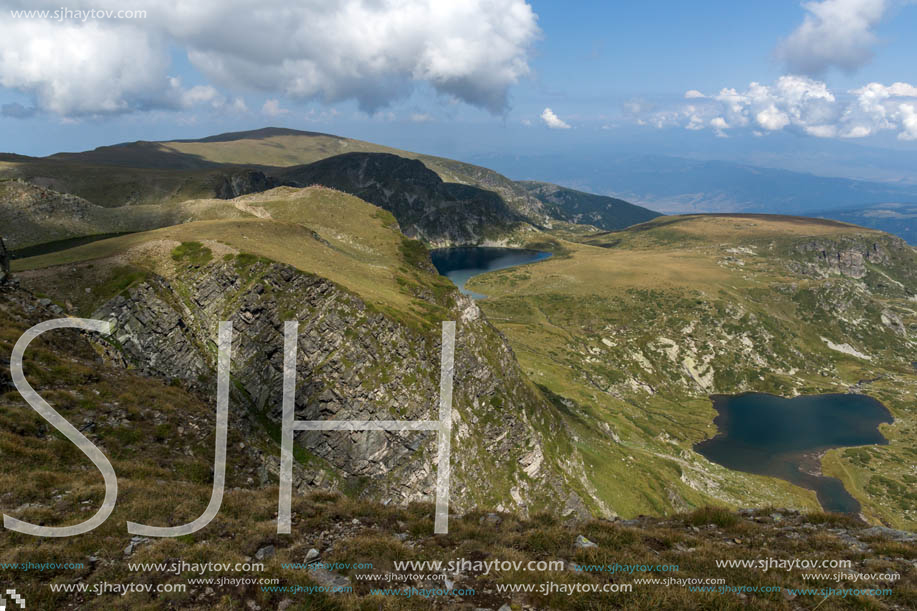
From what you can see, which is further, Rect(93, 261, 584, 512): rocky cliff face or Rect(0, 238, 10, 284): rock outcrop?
Rect(93, 261, 584, 512): rocky cliff face

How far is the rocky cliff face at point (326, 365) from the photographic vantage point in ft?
140

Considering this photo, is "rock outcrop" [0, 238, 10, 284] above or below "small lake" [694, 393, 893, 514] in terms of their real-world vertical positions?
above

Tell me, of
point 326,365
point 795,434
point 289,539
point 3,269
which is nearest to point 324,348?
point 326,365

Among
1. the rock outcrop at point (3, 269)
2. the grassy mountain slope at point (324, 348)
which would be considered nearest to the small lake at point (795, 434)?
the grassy mountain slope at point (324, 348)

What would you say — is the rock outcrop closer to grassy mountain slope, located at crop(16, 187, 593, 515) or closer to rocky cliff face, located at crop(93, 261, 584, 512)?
grassy mountain slope, located at crop(16, 187, 593, 515)

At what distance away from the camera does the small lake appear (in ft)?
410

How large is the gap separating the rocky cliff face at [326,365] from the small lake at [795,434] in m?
109

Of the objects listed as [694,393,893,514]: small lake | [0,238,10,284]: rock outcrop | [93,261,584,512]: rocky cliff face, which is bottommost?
[694,393,893,514]: small lake

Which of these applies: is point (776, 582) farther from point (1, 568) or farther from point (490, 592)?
point (1, 568)

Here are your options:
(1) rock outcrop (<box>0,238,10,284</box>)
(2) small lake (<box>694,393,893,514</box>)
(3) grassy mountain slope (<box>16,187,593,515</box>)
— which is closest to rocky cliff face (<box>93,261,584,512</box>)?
(3) grassy mountain slope (<box>16,187,593,515</box>)

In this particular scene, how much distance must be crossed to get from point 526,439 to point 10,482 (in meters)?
62.2

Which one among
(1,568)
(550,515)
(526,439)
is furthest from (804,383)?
(1,568)

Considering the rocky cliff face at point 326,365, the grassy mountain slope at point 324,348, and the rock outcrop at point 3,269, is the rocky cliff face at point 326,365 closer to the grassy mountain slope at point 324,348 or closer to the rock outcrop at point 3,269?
the grassy mountain slope at point 324,348

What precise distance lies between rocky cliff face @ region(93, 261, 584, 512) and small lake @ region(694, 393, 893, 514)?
108559mm
